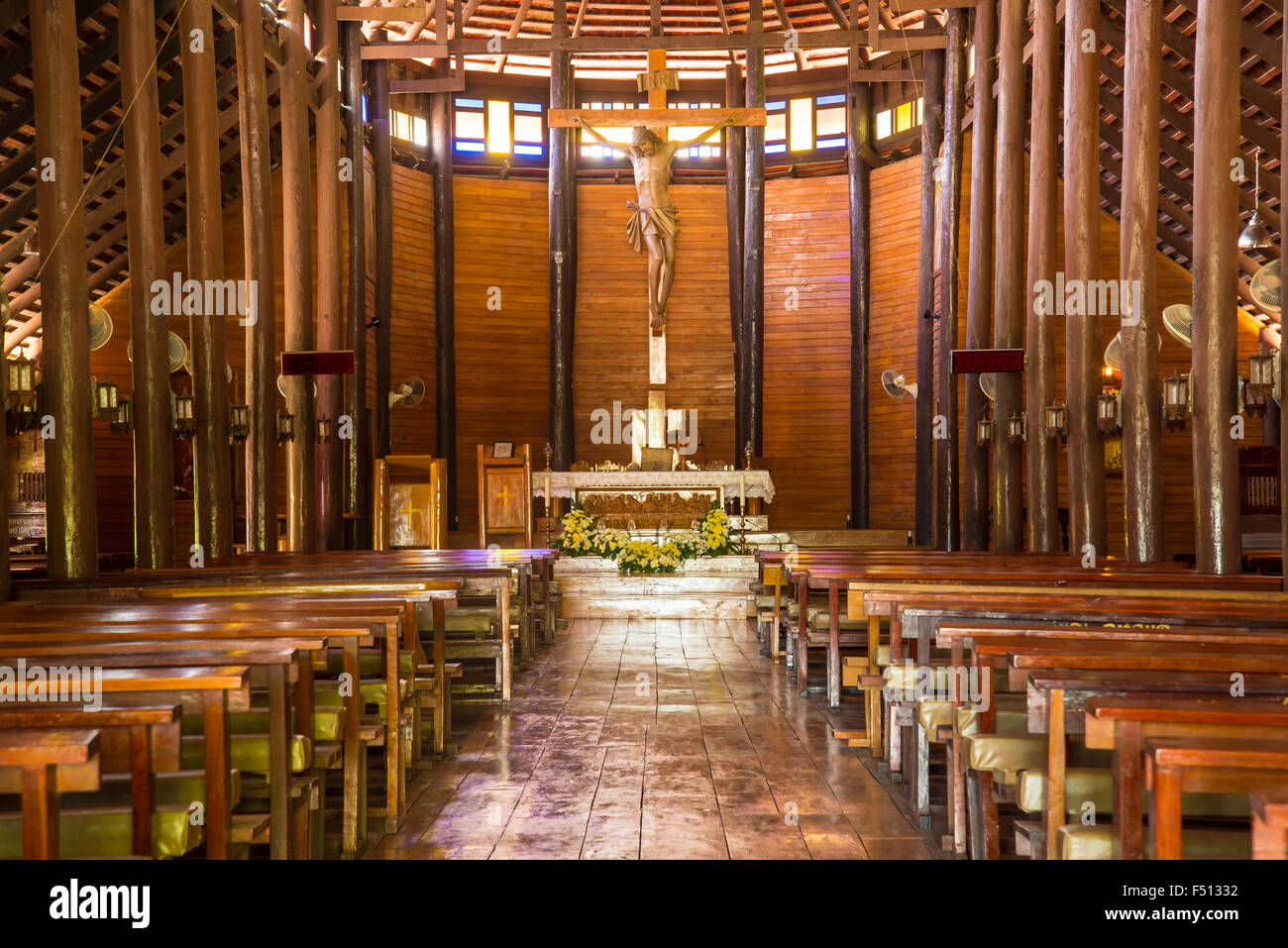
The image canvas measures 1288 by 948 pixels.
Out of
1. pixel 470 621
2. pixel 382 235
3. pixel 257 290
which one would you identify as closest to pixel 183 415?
pixel 257 290

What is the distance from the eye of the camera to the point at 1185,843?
7.91 feet

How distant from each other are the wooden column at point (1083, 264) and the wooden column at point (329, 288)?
26.2 ft

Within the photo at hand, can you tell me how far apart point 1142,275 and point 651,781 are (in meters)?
5.98

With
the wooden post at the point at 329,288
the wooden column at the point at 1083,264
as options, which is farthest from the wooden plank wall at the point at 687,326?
the wooden column at the point at 1083,264

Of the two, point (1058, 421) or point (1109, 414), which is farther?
point (1058, 421)

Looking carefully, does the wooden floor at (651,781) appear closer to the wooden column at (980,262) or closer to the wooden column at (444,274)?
the wooden column at (980,262)

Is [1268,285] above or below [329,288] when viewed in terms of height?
below

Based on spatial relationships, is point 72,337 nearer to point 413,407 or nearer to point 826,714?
point 826,714

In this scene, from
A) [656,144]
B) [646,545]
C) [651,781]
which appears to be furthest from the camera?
[656,144]

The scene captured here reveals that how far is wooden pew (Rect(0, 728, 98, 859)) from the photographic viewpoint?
6.77 feet

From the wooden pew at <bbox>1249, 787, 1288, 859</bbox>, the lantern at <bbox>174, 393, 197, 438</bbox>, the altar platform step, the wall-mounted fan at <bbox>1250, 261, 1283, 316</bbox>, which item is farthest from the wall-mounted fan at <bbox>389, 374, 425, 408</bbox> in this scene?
the wooden pew at <bbox>1249, 787, 1288, 859</bbox>

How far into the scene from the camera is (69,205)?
7160mm

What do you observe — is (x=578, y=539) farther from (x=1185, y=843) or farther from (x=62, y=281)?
(x=1185, y=843)

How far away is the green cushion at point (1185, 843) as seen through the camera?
239cm
